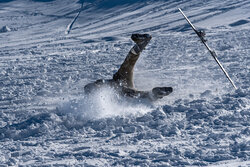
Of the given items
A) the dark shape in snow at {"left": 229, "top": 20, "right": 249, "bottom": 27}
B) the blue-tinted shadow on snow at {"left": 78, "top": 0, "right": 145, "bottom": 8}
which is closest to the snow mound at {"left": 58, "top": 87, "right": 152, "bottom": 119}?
the dark shape in snow at {"left": 229, "top": 20, "right": 249, "bottom": 27}

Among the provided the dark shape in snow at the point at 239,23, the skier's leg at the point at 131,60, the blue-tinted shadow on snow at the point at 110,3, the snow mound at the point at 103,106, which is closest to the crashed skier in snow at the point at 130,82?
the skier's leg at the point at 131,60

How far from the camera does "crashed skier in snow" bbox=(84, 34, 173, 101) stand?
24.3 feet

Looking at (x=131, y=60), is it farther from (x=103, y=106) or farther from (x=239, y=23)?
(x=239, y=23)

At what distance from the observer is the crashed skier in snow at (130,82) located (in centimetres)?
Answer: 739

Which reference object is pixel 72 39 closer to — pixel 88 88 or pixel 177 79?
pixel 177 79

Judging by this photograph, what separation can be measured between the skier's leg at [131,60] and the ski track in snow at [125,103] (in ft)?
1.10

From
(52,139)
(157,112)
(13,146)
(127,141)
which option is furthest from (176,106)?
(13,146)

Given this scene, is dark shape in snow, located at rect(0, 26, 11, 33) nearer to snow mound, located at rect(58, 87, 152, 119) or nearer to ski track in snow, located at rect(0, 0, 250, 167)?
ski track in snow, located at rect(0, 0, 250, 167)

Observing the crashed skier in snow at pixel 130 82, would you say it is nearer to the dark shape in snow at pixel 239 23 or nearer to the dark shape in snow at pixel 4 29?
the dark shape in snow at pixel 239 23

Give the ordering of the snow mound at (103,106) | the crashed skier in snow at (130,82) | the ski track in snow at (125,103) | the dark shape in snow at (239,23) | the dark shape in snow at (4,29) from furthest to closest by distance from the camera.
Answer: the dark shape in snow at (4,29), the dark shape in snow at (239,23), the crashed skier in snow at (130,82), the snow mound at (103,106), the ski track in snow at (125,103)

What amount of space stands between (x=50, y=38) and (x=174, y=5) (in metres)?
8.32

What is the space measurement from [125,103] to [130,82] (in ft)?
1.68

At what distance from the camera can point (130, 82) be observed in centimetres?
788

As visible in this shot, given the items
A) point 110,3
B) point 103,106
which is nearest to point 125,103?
point 103,106
